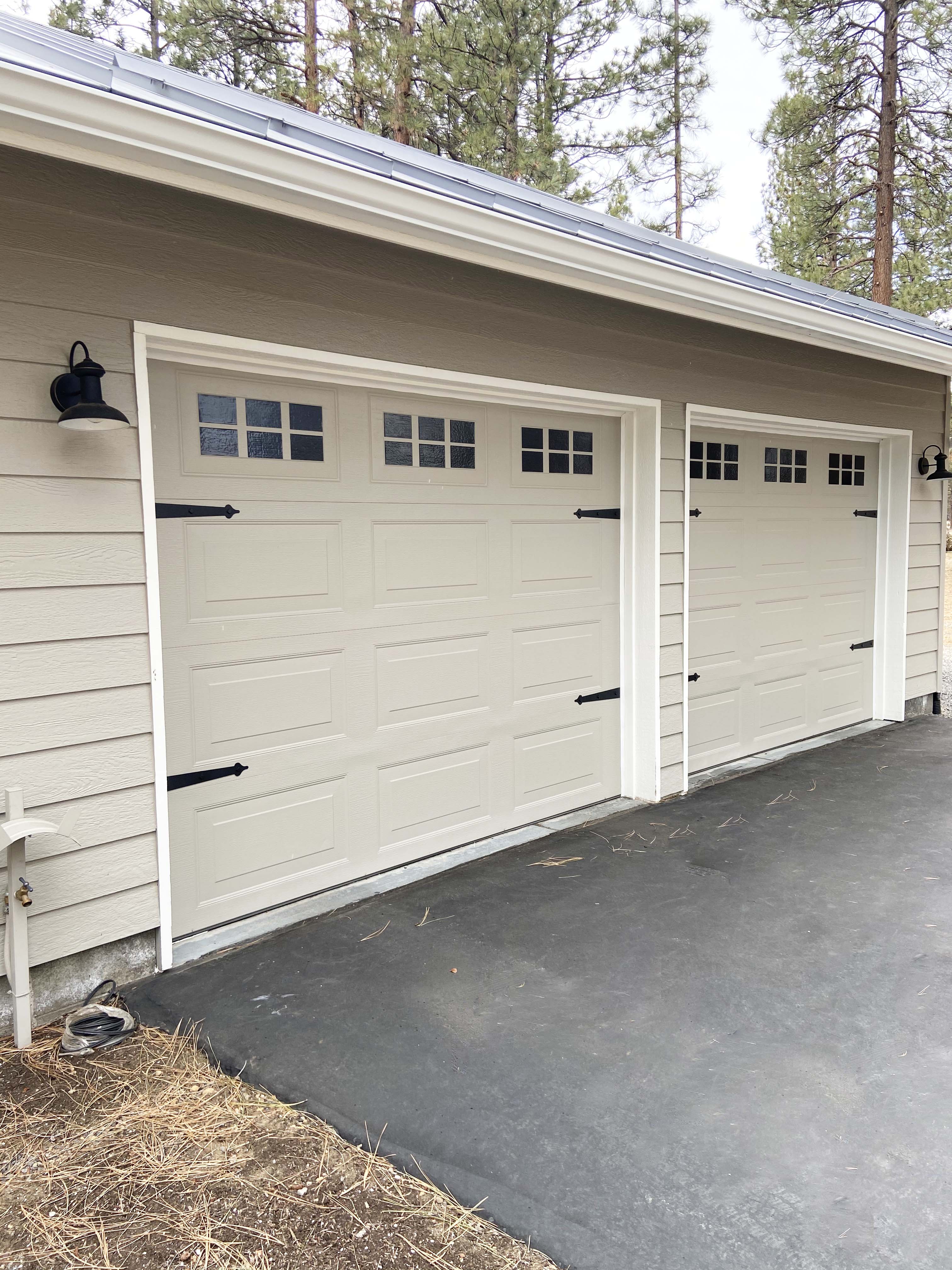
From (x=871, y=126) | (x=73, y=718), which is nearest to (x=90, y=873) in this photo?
(x=73, y=718)

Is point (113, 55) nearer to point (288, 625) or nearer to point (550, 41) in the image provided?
point (288, 625)

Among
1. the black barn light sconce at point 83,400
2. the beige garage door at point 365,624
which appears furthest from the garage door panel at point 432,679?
the black barn light sconce at point 83,400

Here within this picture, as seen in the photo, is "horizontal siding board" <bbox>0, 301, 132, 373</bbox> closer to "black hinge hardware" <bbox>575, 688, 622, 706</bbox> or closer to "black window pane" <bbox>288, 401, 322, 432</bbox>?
"black window pane" <bbox>288, 401, 322, 432</bbox>

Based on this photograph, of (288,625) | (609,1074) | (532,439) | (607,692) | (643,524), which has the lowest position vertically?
(609,1074)

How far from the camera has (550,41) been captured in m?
9.55

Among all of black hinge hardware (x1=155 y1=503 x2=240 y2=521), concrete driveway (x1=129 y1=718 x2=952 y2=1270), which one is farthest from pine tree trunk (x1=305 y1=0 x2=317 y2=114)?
concrete driveway (x1=129 y1=718 x2=952 y2=1270)

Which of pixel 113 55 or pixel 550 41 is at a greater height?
pixel 550 41

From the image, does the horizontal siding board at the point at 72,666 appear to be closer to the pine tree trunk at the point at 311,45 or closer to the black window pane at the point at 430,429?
the black window pane at the point at 430,429

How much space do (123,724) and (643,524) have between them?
2485 mm

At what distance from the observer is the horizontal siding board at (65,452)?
7.42 ft

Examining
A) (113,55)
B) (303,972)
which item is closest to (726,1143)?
(303,972)

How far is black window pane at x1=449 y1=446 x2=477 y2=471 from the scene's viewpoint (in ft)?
11.3

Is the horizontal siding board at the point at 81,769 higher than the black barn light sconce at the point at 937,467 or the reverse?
the reverse

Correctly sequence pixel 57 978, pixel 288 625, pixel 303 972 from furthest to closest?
1. pixel 288 625
2. pixel 303 972
3. pixel 57 978
